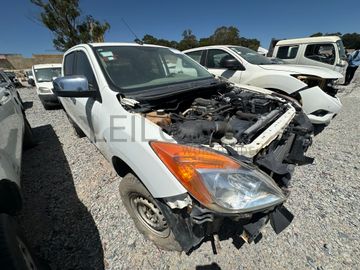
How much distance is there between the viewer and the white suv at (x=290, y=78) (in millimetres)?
3477

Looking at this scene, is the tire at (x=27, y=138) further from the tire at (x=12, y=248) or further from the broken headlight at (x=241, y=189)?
the broken headlight at (x=241, y=189)

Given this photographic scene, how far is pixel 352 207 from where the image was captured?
2.20m

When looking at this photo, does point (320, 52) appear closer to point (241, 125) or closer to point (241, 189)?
point (241, 125)

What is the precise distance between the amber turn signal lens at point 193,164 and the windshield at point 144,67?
1.04m

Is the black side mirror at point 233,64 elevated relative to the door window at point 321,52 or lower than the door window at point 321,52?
lower

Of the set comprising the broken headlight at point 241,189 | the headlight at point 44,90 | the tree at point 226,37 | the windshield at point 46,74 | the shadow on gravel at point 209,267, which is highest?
the tree at point 226,37

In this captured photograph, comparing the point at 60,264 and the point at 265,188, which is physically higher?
the point at 265,188

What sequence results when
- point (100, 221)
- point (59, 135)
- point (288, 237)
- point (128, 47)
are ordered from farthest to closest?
point (59, 135) < point (128, 47) < point (100, 221) < point (288, 237)

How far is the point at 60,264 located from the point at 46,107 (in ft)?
21.9

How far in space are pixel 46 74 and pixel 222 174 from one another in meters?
8.98

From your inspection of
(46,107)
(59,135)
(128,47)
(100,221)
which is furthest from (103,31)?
(100,221)

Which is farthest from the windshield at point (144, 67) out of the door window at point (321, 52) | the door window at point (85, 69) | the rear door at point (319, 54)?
the door window at point (321, 52)

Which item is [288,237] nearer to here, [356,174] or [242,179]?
[242,179]

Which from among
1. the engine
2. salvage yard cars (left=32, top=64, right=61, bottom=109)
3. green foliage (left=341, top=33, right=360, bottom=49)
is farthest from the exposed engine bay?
green foliage (left=341, top=33, right=360, bottom=49)
